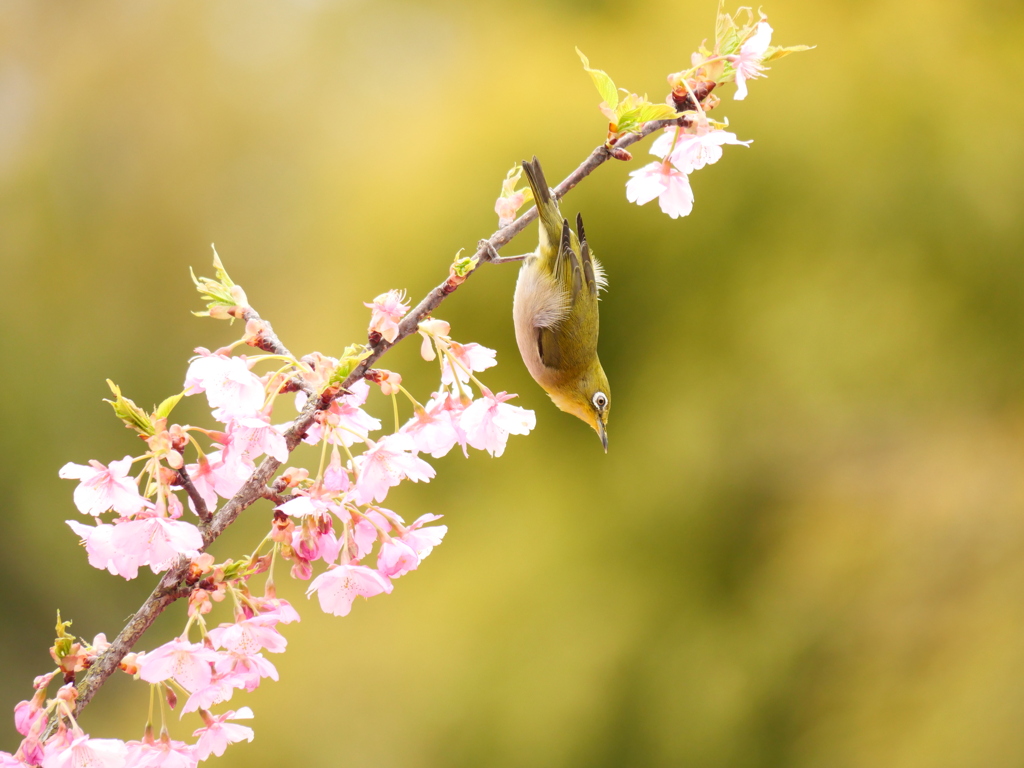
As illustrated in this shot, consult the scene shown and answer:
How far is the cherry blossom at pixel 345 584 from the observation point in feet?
4.21

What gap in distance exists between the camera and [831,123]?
670cm

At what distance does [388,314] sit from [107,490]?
47 centimetres

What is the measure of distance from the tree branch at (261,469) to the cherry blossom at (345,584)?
0.17m

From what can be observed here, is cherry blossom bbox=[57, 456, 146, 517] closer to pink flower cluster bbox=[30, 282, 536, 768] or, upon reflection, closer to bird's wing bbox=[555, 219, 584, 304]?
pink flower cluster bbox=[30, 282, 536, 768]

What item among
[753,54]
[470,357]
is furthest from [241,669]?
[753,54]

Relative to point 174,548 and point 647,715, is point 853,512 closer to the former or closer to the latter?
point 647,715

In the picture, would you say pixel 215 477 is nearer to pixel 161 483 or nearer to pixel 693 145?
pixel 161 483

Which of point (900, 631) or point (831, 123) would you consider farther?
point (831, 123)

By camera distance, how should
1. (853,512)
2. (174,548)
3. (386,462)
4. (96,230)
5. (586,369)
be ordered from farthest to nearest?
(96,230)
(853,512)
(586,369)
(386,462)
(174,548)

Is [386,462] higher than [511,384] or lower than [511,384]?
lower

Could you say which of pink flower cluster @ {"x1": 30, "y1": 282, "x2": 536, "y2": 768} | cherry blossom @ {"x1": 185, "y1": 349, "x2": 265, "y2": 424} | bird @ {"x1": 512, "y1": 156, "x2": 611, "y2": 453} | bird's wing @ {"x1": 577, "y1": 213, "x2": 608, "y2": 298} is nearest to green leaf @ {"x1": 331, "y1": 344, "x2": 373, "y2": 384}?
pink flower cluster @ {"x1": 30, "y1": 282, "x2": 536, "y2": 768}

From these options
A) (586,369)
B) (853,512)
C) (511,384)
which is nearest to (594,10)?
(511,384)

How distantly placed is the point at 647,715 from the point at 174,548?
228 inches

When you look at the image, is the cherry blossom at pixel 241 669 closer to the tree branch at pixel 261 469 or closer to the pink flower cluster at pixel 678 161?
the tree branch at pixel 261 469
